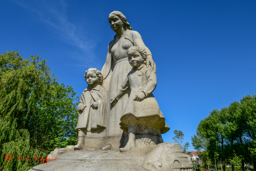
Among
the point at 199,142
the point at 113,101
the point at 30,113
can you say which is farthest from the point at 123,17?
the point at 199,142

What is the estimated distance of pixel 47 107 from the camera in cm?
1543

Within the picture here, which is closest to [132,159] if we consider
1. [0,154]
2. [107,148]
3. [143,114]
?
[143,114]

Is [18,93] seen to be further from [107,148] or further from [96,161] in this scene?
[96,161]

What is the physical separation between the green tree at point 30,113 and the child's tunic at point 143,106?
7702mm

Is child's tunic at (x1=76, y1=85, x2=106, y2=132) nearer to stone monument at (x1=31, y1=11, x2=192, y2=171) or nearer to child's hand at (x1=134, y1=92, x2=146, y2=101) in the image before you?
stone monument at (x1=31, y1=11, x2=192, y2=171)

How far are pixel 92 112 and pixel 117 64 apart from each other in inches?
59.8

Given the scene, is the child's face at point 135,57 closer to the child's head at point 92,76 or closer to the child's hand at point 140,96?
the child's hand at point 140,96

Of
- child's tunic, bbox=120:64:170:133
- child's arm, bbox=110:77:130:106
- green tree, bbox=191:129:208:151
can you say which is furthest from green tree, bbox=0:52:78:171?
green tree, bbox=191:129:208:151

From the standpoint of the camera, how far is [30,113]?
→ 1273 cm

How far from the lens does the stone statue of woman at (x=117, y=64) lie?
489 cm

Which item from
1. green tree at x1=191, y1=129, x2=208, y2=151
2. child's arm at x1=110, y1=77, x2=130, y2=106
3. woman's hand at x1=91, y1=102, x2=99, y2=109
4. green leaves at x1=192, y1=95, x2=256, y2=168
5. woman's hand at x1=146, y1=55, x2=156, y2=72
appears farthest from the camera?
green tree at x1=191, y1=129, x2=208, y2=151

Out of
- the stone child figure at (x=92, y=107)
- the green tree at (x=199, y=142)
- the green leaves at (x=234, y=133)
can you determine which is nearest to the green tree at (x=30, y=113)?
the stone child figure at (x=92, y=107)

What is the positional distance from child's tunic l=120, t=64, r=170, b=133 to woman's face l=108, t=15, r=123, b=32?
5.69 ft

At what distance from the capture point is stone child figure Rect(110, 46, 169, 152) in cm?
398
